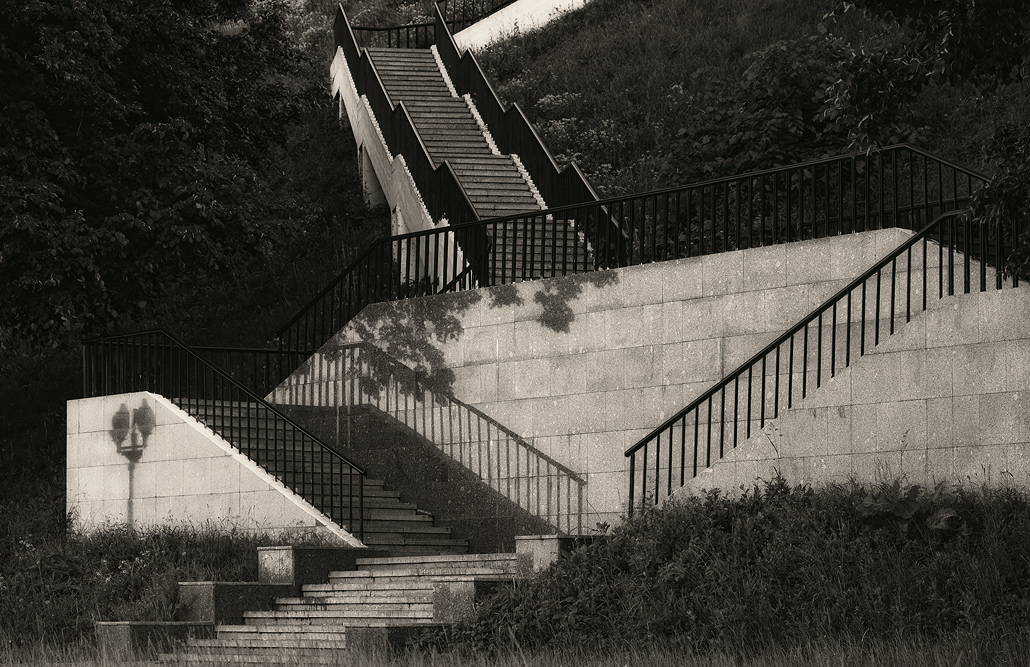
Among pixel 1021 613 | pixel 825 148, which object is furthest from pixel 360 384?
pixel 1021 613

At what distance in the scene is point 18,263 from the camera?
1931cm

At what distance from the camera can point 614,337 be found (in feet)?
56.3

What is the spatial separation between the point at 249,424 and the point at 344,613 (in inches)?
139

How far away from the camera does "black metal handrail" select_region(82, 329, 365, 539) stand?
17.4 metres

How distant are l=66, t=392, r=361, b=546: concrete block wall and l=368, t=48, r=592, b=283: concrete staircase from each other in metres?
4.07

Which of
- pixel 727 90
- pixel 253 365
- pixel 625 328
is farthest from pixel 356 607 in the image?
pixel 727 90

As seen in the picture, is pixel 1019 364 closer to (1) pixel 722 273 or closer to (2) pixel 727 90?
(1) pixel 722 273

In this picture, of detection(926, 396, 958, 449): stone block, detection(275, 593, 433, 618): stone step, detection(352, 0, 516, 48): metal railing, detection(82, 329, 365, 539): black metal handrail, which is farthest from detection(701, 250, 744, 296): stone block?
detection(352, 0, 516, 48): metal railing

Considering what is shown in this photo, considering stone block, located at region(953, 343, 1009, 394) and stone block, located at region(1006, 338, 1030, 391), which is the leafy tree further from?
stone block, located at region(953, 343, 1009, 394)

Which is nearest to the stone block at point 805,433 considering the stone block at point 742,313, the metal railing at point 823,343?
the metal railing at point 823,343

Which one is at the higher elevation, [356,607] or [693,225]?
[693,225]

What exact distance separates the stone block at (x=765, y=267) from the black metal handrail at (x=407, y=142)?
21.7ft

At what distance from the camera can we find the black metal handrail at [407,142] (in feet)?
77.0

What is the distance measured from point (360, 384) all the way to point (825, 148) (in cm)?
773
